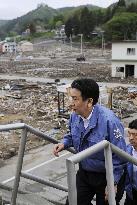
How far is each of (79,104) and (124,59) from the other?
39.0 m

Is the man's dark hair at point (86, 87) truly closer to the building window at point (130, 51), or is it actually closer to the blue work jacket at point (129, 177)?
the blue work jacket at point (129, 177)

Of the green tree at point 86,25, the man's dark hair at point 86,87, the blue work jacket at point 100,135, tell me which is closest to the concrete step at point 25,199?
the blue work jacket at point 100,135

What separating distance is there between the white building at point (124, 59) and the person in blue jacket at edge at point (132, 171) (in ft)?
125

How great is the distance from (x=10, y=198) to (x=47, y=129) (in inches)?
550

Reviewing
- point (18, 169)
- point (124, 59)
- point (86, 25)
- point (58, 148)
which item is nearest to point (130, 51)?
point (124, 59)

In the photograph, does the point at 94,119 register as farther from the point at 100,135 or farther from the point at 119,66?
the point at 119,66

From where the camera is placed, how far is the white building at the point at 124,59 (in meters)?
41.2

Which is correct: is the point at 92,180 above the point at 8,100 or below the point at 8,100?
above

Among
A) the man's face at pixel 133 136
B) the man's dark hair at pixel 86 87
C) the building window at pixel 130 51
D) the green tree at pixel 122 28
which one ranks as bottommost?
the building window at pixel 130 51

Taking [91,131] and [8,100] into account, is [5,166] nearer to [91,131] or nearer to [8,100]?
[91,131]

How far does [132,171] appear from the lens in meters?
3.58

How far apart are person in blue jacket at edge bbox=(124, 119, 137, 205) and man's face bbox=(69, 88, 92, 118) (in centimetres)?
40

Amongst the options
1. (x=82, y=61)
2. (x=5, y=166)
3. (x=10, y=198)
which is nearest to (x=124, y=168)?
(x=10, y=198)

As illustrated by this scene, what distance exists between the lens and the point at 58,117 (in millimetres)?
20234
